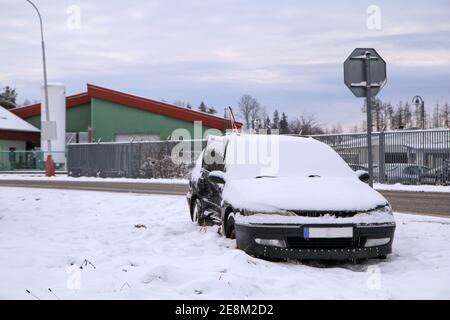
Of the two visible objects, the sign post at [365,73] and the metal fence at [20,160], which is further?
the metal fence at [20,160]

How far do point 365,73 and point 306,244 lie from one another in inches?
178

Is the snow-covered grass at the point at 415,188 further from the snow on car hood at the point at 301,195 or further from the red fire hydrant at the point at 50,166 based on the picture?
the red fire hydrant at the point at 50,166

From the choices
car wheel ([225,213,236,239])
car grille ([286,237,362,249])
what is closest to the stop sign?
car wheel ([225,213,236,239])

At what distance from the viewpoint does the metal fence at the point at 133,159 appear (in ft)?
88.9

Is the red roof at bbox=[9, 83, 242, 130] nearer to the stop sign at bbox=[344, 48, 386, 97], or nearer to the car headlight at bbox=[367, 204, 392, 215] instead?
the stop sign at bbox=[344, 48, 386, 97]

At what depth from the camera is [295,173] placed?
7520mm

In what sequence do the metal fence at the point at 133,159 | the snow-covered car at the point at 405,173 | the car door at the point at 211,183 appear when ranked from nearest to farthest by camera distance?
the car door at the point at 211,183
the snow-covered car at the point at 405,173
the metal fence at the point at 133,159

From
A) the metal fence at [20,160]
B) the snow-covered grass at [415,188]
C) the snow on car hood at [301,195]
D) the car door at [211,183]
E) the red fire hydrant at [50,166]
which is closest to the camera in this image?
the snow on car hood at [301,195]

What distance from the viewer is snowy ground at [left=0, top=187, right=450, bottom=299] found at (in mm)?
4867

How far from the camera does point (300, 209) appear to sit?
6293mm

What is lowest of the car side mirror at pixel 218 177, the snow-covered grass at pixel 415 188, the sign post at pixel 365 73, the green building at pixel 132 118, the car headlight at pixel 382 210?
the snow-covered grass at pixel 415 188

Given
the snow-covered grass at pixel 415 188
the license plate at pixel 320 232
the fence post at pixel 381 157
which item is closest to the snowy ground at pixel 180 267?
the license plate at pixel 320 232

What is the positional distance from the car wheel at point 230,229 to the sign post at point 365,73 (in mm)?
3379

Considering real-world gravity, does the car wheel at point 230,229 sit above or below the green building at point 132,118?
below
